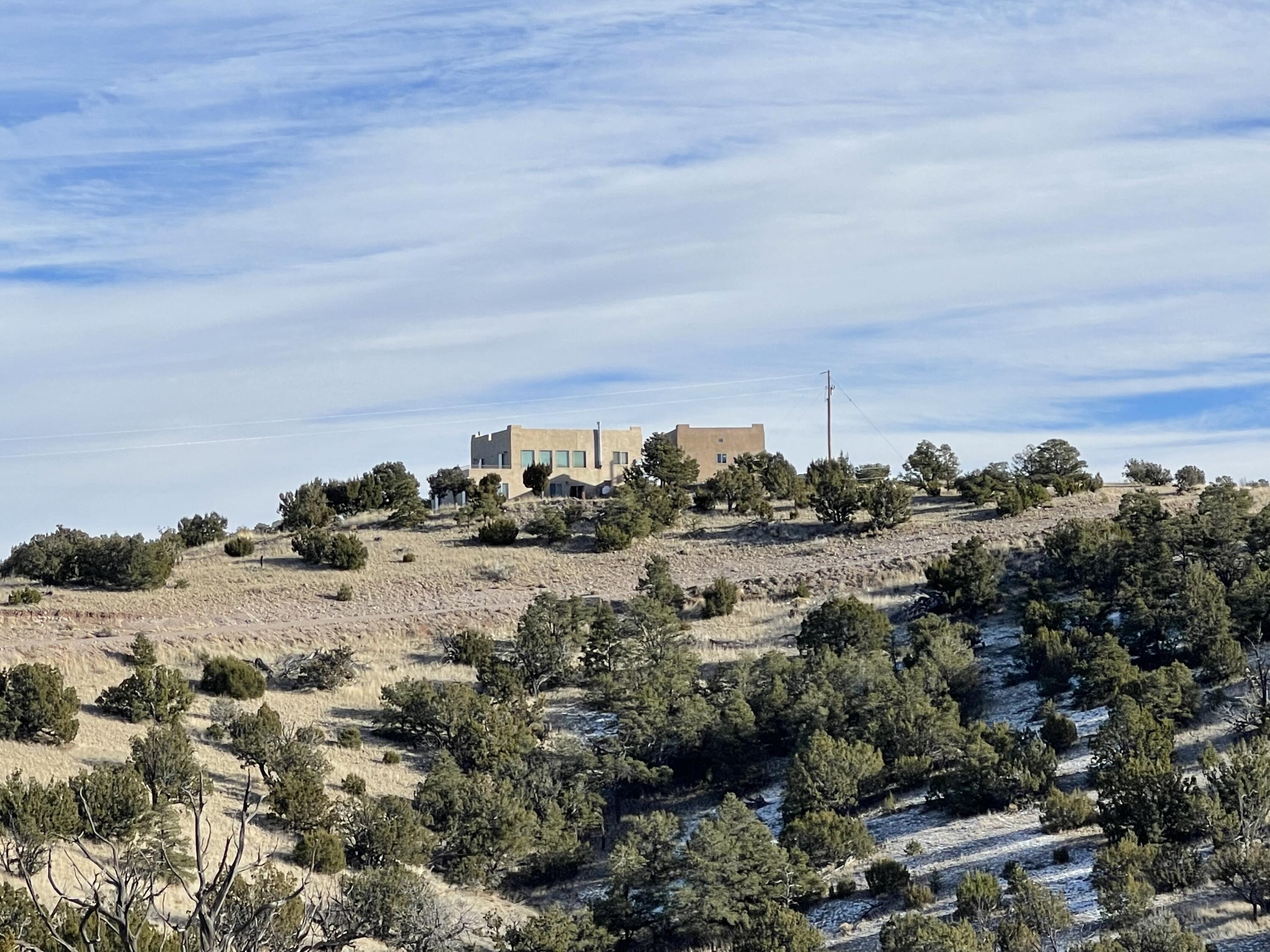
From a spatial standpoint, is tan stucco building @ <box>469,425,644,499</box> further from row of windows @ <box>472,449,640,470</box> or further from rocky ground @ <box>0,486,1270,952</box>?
rocky ground @ <box>0,486,1270,952</box>

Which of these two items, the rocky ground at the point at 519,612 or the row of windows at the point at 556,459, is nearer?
the rocky ground at the point at 519,612

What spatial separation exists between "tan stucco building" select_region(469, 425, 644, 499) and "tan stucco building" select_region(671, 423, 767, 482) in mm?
2913

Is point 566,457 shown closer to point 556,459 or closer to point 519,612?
point 556,459

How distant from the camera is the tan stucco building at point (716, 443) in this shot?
9056 centimetres

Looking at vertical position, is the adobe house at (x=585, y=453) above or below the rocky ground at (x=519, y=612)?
above

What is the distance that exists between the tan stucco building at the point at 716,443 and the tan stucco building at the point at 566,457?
291cm

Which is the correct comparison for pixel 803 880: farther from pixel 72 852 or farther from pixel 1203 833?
pixel 72 852

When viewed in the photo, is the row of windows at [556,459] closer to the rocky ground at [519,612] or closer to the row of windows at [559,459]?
the row of windows at [559,459]

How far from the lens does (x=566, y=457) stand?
293ft

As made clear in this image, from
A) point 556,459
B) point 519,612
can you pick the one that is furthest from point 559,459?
point 519,612

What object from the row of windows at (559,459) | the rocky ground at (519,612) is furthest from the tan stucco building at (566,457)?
the rocky ground at (519,612)

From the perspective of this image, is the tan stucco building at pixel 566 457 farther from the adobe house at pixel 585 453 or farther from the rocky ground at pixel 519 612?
the rocky ground at pixel 519 612

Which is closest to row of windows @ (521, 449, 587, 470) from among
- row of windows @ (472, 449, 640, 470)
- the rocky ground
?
row of windows @ (472, 449, 640, 470)

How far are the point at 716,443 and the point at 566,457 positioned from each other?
939cm
